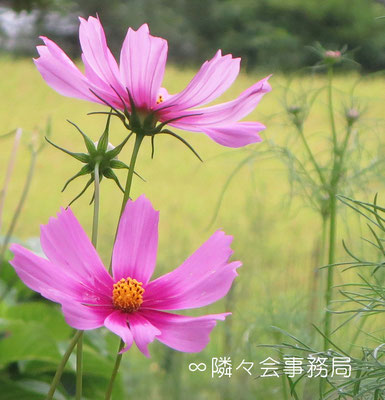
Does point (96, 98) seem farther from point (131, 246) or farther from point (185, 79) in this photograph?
point (185, 79)

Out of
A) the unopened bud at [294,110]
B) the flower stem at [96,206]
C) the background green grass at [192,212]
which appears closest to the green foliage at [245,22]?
the background green grass at [192,212]

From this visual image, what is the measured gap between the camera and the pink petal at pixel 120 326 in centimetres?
17

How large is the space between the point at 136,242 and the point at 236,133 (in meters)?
0.04

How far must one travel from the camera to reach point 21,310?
0.69 metres

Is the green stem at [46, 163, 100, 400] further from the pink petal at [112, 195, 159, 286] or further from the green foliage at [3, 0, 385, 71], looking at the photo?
the green foliage at [3, 0, 385, 71]

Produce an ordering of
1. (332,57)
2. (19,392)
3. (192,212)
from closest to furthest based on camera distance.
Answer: (332,57) < (19,392) < (192,212)

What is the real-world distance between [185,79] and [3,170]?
7.59ft

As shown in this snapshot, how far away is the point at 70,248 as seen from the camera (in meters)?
0.19

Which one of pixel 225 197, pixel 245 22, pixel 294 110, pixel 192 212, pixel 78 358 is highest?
pixel 245 22

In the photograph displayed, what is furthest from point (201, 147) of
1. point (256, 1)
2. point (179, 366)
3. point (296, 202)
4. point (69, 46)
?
point (69, 46)

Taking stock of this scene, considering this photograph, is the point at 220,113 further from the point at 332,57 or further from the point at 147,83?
the point at 332,57

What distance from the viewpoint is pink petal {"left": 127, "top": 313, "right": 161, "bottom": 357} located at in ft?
0.56

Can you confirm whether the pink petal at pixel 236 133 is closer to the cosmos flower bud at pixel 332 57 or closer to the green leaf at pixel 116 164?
the green leaf at pixel 116 164

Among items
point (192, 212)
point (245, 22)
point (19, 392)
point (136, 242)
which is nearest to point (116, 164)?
point (136, 242)
